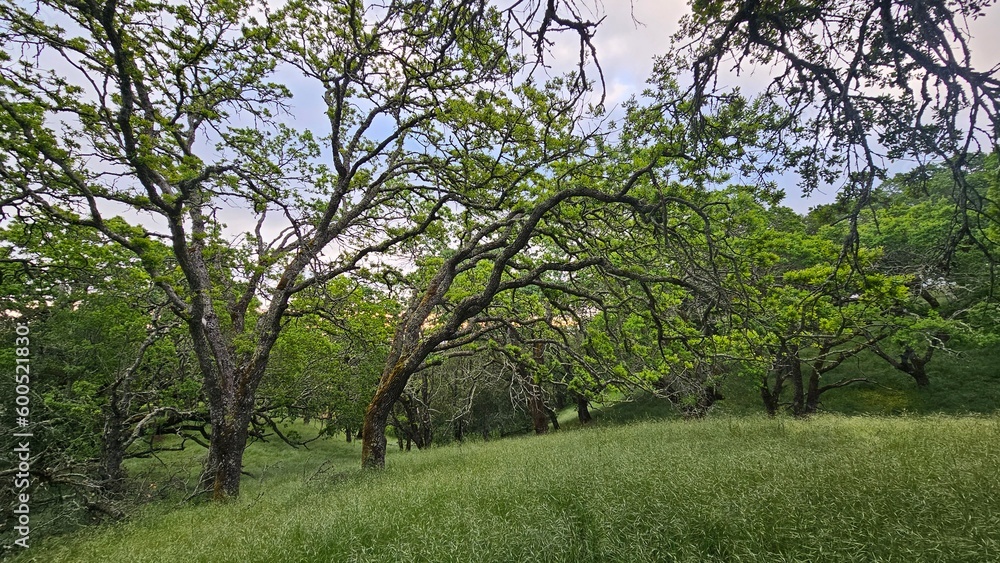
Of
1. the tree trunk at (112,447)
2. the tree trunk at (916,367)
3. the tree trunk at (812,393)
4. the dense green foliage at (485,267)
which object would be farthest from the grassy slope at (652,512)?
the tree trunk at (916,367)

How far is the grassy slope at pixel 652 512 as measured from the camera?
3.11 m

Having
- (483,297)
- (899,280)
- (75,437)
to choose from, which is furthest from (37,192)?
(899,280)

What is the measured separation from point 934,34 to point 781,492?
4.12 m

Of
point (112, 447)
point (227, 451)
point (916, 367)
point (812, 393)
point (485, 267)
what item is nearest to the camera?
point (227, 451)

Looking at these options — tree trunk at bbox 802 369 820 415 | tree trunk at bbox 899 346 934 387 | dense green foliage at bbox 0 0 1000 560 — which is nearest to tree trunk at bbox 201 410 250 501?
dense green foliage at bbox 0 0 1000 560

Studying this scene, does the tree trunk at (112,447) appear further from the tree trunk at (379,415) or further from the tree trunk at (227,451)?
the tree trunk at (379,415)

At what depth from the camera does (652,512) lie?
384cm

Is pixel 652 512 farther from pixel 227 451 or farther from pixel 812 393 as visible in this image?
pixel 812 393

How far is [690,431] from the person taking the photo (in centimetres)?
934

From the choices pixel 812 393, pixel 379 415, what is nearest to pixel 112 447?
pixel 379 415

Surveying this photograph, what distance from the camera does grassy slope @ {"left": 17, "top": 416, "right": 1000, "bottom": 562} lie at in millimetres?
3105

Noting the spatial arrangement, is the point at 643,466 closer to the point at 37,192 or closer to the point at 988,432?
the point at 988,432

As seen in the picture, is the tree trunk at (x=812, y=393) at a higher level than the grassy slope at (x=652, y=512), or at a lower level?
lower

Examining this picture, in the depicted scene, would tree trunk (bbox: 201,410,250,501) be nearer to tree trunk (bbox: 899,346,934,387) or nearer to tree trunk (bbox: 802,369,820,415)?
tree trunk (bbox: 802,369,820,415)
